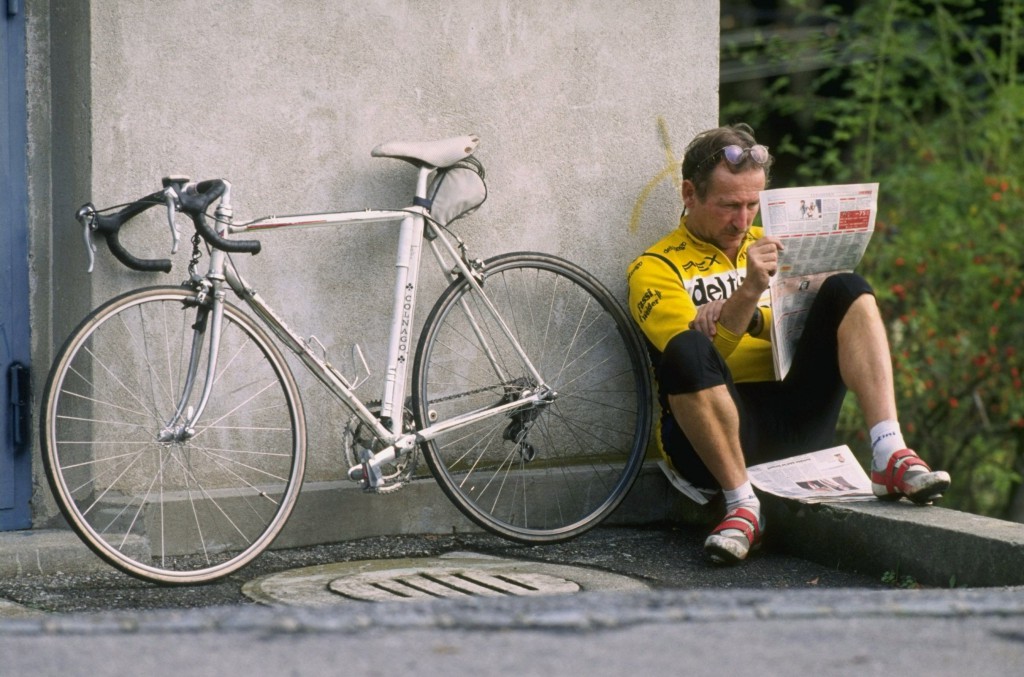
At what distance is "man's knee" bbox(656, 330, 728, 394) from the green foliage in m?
2.83

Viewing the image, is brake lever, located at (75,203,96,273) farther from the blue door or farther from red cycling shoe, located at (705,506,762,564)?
red cycling shoe, located at (705,506,762,564)

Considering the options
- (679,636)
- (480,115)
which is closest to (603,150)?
(480,115)

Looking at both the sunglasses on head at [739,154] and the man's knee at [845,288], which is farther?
the sunglasses on head at [739,154]

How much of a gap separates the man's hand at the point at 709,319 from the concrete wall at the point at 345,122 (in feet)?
1.91

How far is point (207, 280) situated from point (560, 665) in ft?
5.99

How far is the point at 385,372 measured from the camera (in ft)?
14.4

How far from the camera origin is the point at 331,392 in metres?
4.15

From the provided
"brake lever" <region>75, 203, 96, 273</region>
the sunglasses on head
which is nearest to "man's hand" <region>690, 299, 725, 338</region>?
the sunglasses on head

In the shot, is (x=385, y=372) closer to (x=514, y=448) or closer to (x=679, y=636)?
(x=514, y=448)

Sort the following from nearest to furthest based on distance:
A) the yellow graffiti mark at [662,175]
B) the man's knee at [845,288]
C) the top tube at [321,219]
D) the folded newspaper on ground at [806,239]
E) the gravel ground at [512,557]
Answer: the gravel ground at [512,557] < the top tube at [321,219] < the folded newspaper on ground at [806,239] < the man's knee at [845,288] < the yellow graffiti mark at [662,175]

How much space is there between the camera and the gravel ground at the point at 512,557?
12.2ft

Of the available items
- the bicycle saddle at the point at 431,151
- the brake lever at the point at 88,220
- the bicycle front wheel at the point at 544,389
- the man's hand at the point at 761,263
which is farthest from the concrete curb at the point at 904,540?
the brake lever at the point at 88,220

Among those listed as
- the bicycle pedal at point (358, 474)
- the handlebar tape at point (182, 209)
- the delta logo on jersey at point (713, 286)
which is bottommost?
the bicycle pedal at point (358, 474)

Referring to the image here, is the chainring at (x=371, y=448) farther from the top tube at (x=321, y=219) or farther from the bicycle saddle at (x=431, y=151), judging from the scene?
the bicycle saddle at (x=431, y=151)
